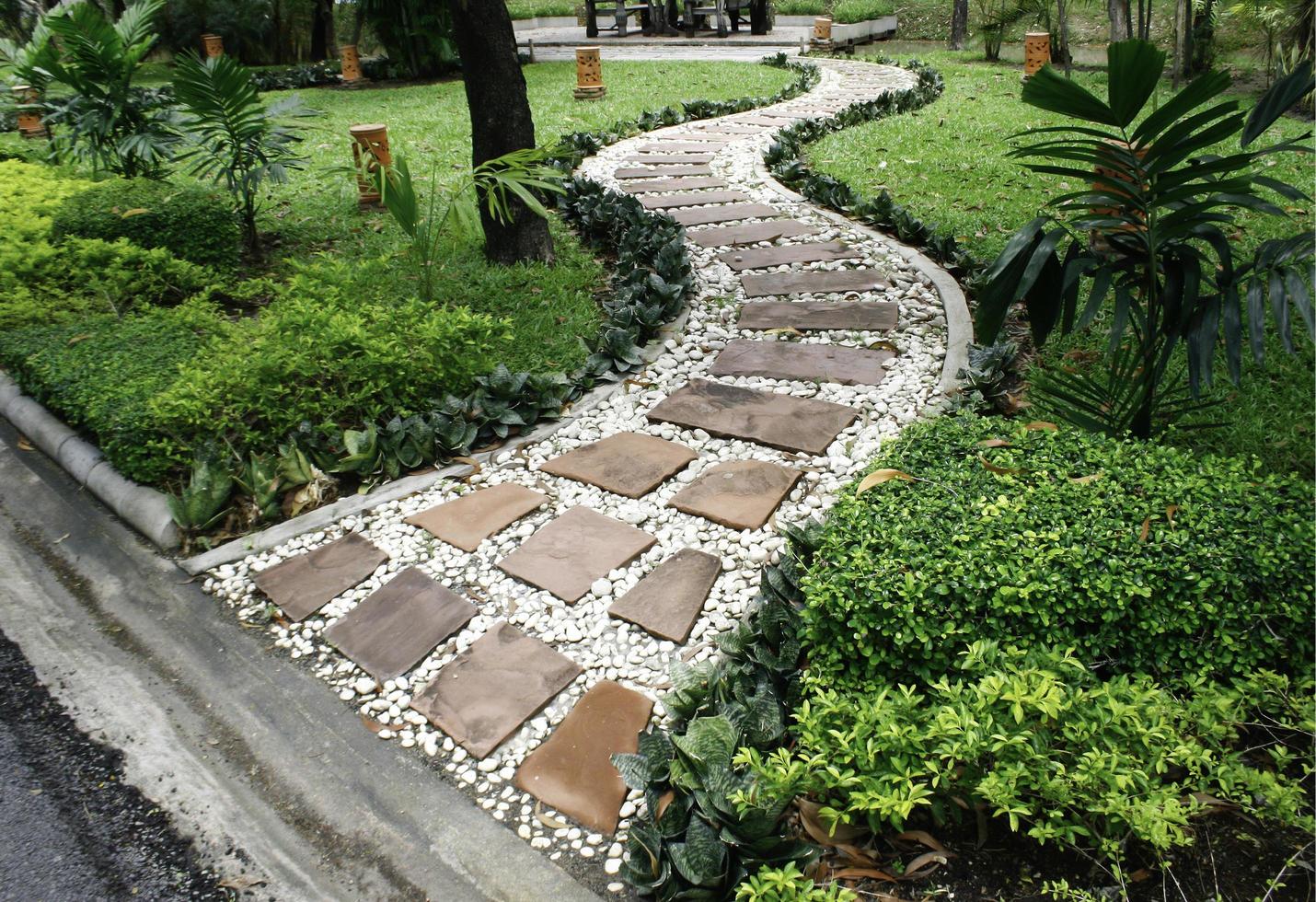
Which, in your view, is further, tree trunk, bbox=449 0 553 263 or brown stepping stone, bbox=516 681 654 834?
tree trunk, bbox=449 0 553 263

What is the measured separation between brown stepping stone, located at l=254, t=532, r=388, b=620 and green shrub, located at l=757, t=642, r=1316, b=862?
5.52ft

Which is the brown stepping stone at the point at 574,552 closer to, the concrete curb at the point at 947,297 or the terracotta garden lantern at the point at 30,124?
the concrete curb at the point at 947,297

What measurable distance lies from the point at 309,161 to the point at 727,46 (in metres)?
10.4

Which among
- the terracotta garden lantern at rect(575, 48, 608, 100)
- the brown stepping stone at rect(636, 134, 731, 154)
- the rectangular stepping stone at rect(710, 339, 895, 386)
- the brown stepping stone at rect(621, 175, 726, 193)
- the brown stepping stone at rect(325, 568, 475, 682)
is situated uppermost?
the terracotta garden lantern at rect(575, 48, 608, 100)

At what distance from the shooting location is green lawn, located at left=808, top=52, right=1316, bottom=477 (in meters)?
3.25

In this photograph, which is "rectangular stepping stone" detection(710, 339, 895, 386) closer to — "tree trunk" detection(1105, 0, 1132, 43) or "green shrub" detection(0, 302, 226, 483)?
"tree trunk" detection(1105, 0, 1132, 43)

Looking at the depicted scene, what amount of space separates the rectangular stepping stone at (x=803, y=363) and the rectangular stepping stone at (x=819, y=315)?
0.80ft

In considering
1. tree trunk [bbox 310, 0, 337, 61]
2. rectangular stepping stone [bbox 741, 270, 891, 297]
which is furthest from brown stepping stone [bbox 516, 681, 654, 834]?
tree trunk [bbox 310, 0, 337, 61]

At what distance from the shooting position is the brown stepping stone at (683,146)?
28.0ft

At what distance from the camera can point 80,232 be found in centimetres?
528

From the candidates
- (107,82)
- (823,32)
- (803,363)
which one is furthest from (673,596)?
(823,32)

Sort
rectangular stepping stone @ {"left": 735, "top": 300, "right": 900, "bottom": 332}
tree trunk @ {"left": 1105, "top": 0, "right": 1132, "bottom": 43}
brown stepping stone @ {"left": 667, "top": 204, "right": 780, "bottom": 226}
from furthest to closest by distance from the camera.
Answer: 1. brown stepping stone @ {"left": 667, "top": 204, "right": 780, "bottom": 226}
2. rectangular stepping stone @ {"left": 735, "top": 300, "right": 900, "bottom": 332}
3. tree trunk @ {"left": 1105, "top": 0, "right": 1132, "bottom": 43}

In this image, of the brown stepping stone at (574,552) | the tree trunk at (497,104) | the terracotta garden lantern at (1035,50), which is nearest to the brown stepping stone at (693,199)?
the tree trunk at (497,104)

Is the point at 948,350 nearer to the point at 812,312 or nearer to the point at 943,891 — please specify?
the point at 812,312
